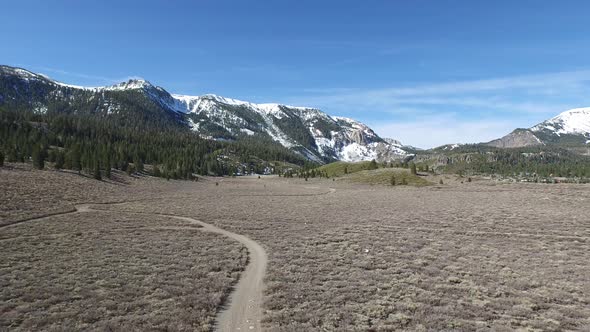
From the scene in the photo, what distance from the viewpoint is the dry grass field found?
14523 mm

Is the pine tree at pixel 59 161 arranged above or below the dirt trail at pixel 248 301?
above

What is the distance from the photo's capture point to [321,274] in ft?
69.6

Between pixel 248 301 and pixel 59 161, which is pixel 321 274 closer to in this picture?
pixel 248 301

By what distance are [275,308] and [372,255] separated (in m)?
12.4

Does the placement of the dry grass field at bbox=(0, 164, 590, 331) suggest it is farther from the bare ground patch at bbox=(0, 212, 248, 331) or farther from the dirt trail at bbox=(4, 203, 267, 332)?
the dirt trail at bbox=(4, 203, 267, 332)

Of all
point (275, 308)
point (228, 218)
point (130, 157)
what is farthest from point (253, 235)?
point (130, 157)

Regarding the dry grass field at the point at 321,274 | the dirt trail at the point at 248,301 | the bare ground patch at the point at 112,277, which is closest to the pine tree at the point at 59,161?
the dry grass field at the point at 321,274

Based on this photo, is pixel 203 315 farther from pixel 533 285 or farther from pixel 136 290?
pixel 533 285

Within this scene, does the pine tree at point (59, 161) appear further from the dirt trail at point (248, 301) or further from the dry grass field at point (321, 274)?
the dirt trail at point (248, 301)

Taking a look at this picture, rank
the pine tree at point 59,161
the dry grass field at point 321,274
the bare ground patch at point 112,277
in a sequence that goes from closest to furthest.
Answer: the bare ground patch at point 112,277 < the dry grass field at point 321,274 < the pine tree at point 59,161

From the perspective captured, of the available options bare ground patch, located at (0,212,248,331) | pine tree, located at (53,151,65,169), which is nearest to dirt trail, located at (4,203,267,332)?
bare ground patch, located at (0,212,248,331)

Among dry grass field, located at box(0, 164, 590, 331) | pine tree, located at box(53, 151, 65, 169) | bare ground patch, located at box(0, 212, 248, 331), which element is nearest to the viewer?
bare ground patch, located at box(0, 212, 248, 331)

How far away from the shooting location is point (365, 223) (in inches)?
1674

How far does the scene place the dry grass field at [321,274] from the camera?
14523 millimetres
